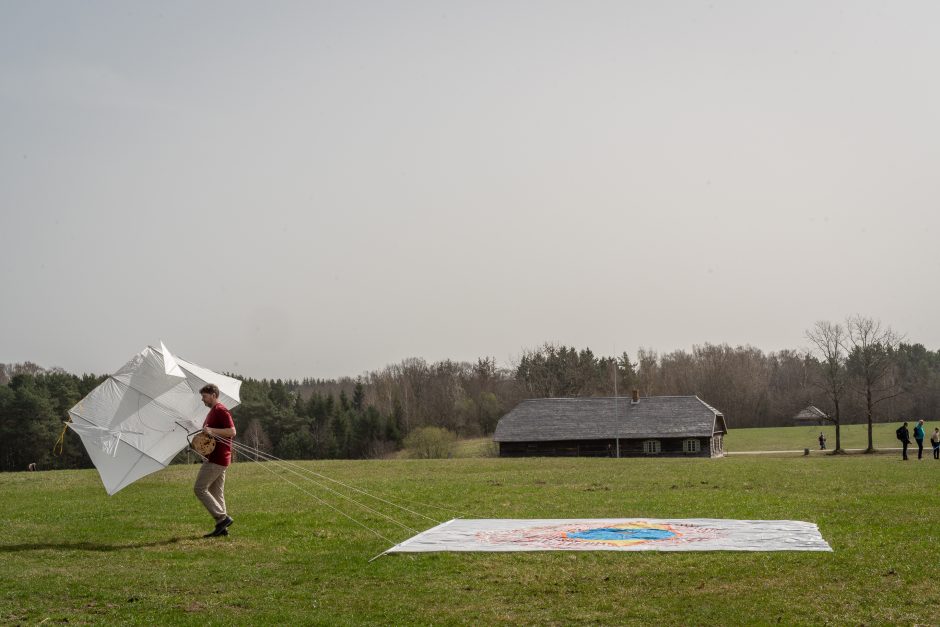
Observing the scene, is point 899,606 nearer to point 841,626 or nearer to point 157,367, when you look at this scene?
point 841,626

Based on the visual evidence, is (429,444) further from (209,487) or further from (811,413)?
(209,487)

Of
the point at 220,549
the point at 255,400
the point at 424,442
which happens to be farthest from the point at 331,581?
the point at 255,400

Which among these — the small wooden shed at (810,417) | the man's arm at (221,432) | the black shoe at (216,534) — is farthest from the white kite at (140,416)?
the small wooden shed at (810,417)

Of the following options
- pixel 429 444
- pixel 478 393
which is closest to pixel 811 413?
pixel 478 393

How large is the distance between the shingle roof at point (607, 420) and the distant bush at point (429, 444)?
1010cm

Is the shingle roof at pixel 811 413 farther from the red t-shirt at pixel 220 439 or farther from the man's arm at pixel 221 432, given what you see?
the man's arm at pixel 221 432

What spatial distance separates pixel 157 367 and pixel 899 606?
510 inches

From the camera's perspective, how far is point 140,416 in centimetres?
1662

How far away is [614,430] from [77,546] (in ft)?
186

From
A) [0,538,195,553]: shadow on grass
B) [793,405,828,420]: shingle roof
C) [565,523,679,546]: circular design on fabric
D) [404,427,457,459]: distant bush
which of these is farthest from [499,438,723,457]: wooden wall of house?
[0,538,195,553]: shadow on grass

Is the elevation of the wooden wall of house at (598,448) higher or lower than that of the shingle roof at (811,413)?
lower

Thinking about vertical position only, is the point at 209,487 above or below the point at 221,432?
below

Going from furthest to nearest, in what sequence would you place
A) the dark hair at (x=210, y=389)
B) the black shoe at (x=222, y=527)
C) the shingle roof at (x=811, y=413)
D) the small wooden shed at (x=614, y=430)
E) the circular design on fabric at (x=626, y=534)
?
the shingle roof at (x=811, y=413), the small wooden shed at (x=614, y=430), the dark hair at (x=210, y=389), the black shoe at (x=222, y=527), the circular design on fabric at (x=626, y=534)

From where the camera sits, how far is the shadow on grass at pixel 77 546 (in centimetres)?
1467
